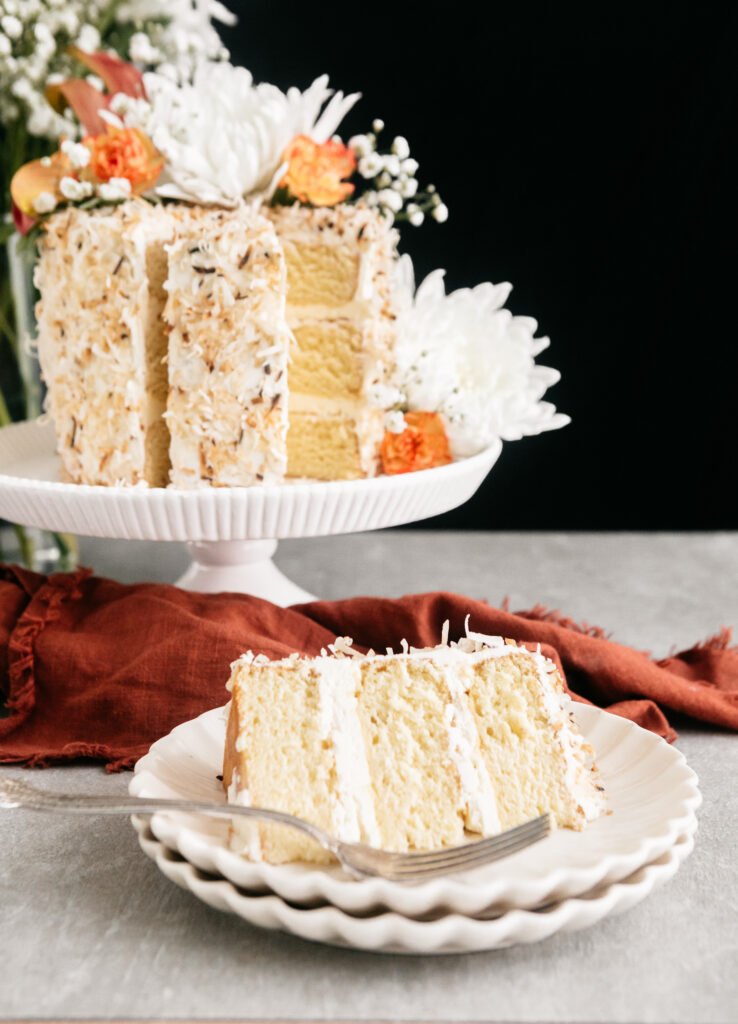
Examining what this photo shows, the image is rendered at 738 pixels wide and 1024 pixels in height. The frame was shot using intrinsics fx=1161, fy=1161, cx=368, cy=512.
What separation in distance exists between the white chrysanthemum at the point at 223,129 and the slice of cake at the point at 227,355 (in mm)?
222

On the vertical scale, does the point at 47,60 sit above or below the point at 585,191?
above

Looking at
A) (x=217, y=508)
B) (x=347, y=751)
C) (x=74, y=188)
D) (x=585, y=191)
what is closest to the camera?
(x=347, y=751)

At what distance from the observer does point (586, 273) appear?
3281 mm

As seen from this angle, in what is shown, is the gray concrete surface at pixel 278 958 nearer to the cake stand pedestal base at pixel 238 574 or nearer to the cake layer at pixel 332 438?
the cake stand pedestal base at pixel 238 574

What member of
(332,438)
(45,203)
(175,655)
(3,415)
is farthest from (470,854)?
(3,415)

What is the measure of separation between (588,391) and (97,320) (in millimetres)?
1782

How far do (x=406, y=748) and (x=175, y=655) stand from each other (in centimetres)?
51

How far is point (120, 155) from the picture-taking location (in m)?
2.06

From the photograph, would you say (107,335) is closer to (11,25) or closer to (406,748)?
(11,25)

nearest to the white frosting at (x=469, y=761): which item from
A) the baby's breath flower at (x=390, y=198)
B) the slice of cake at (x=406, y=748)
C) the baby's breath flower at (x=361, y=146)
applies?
the slice of cake at (x=406, y=748)

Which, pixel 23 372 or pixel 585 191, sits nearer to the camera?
pixel 23 372

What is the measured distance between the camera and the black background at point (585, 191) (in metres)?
3.12

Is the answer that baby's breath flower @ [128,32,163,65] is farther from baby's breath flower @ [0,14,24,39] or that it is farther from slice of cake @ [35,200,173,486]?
slice of cake @ [35,200,173,486]

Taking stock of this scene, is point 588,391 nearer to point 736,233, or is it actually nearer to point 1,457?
point 736,233
